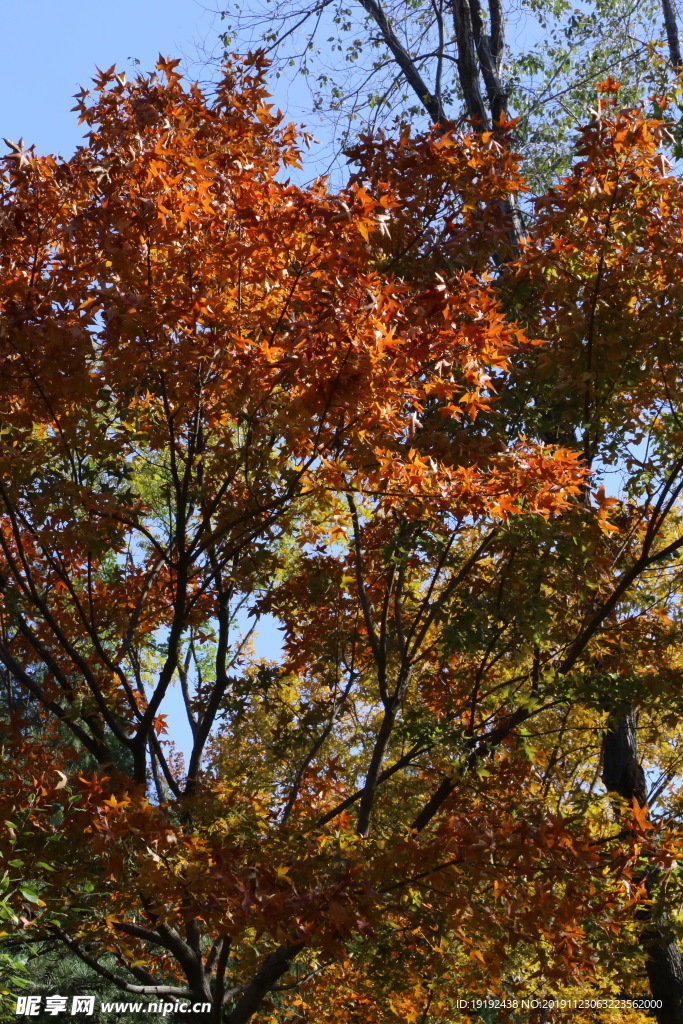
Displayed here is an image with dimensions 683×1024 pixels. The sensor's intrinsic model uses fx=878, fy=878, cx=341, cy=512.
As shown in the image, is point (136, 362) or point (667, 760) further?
point (667, 760)

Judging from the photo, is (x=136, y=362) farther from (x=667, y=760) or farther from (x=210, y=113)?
(x=667, y=760)

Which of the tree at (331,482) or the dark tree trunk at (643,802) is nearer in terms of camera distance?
the tree at (331,482)

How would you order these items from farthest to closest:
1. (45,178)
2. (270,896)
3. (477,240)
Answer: (477,240), (45,178), (270,896)

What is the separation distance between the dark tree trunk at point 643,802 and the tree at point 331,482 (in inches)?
82.3

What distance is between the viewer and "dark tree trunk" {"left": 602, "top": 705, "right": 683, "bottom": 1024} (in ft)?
26.6

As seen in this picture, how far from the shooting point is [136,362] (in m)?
4.39

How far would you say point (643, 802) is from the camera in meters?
8.51

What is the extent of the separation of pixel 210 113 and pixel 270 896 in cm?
467

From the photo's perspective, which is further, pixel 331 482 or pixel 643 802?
pixel 643 802

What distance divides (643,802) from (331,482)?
19.0 feet

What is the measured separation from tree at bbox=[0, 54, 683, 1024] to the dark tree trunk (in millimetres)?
2091

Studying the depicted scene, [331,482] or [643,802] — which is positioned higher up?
[331,482]

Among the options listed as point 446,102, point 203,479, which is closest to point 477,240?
point 203,479

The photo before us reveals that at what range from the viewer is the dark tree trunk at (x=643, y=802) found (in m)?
8.12
